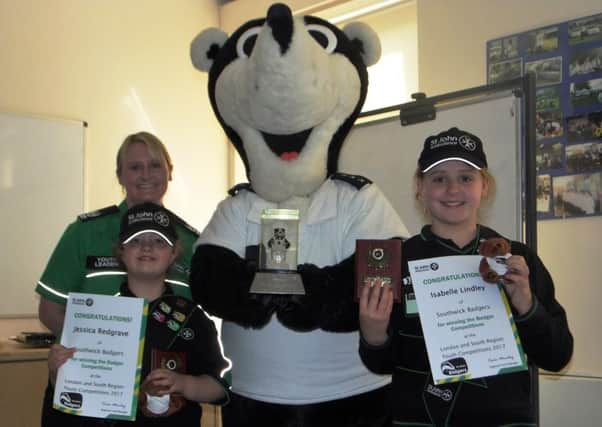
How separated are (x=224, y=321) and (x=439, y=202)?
0.65 m

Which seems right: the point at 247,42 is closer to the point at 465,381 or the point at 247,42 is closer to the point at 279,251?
the point at 279,251

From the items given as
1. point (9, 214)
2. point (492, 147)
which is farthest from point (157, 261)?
point (9, 214)

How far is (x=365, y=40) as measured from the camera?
187cm

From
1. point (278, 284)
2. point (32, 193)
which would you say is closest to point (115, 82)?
point (32, 193)

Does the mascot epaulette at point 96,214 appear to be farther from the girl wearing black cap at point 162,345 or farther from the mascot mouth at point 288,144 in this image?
the mascot mouth at point 288,144

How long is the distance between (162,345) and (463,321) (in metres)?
0.81

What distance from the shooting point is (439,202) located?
5.16 feet

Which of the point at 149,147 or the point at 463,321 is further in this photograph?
the point at 149,147

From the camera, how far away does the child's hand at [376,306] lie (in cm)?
143

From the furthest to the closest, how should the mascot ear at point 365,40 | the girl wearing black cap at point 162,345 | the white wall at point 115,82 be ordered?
the white wall at point 115,82 < the mascot ear at point 365,40 < the girl wearing black cap at point 162,345

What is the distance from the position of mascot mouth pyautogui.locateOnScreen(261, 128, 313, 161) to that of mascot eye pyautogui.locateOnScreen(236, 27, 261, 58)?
239 mm

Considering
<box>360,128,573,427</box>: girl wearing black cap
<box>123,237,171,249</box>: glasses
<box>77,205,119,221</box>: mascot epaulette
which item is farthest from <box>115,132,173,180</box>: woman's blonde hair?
<box>360,128,573,427</box>: girl wearing black cap

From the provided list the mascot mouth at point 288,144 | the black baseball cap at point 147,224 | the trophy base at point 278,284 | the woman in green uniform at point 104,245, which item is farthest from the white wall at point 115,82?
the trophy base at point 278,284

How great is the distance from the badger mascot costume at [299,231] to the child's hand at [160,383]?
0.54 ft
